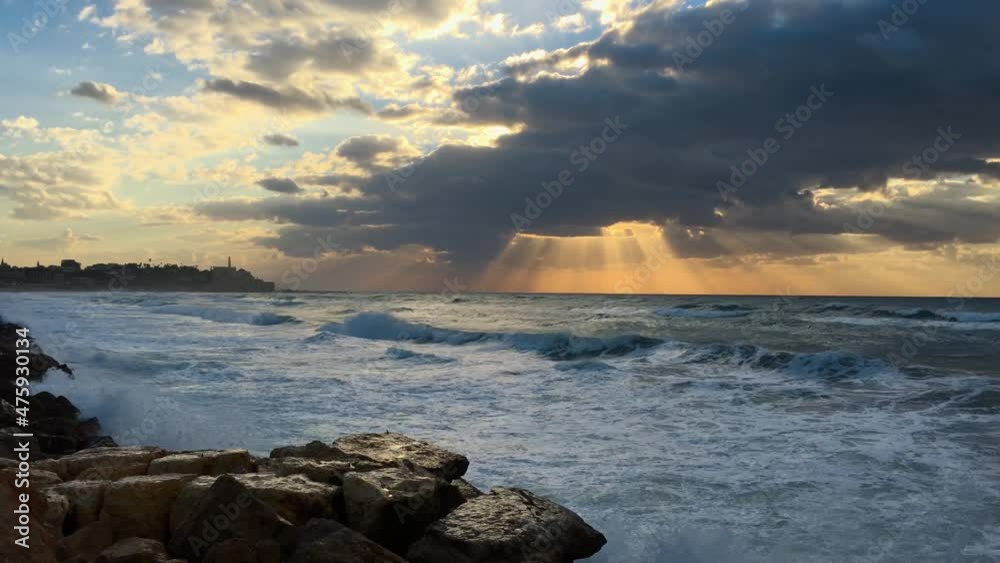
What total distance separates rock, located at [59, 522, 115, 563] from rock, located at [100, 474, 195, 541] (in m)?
0.10

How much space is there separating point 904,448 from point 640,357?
47.3ft

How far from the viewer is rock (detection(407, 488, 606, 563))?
531 centimetres

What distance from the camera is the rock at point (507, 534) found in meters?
5.31

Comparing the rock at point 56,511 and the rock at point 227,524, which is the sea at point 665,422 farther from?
the rock at point 56,511

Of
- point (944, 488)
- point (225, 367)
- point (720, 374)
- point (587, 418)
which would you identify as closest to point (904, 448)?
point (944, 488)

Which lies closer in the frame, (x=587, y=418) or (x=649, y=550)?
(x=649, y=550)

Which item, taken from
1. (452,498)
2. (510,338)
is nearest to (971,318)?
(510,338)

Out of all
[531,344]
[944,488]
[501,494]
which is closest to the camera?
[501,494]

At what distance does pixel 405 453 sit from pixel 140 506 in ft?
9.19

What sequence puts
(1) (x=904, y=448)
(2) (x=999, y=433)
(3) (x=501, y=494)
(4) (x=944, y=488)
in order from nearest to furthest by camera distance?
(3) (x=501, y=494) → (4) (x=944, y=488) → (1) (x=904, y=448) → (2) (x=999, y=433)

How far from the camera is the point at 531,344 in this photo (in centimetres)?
2973

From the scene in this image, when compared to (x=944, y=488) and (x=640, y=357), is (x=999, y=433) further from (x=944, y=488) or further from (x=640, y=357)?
(x=640, y=357)

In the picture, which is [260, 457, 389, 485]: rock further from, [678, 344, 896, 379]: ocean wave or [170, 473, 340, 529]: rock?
[678, 344, 896, 379]: ocean wave

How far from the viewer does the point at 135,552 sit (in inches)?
183
